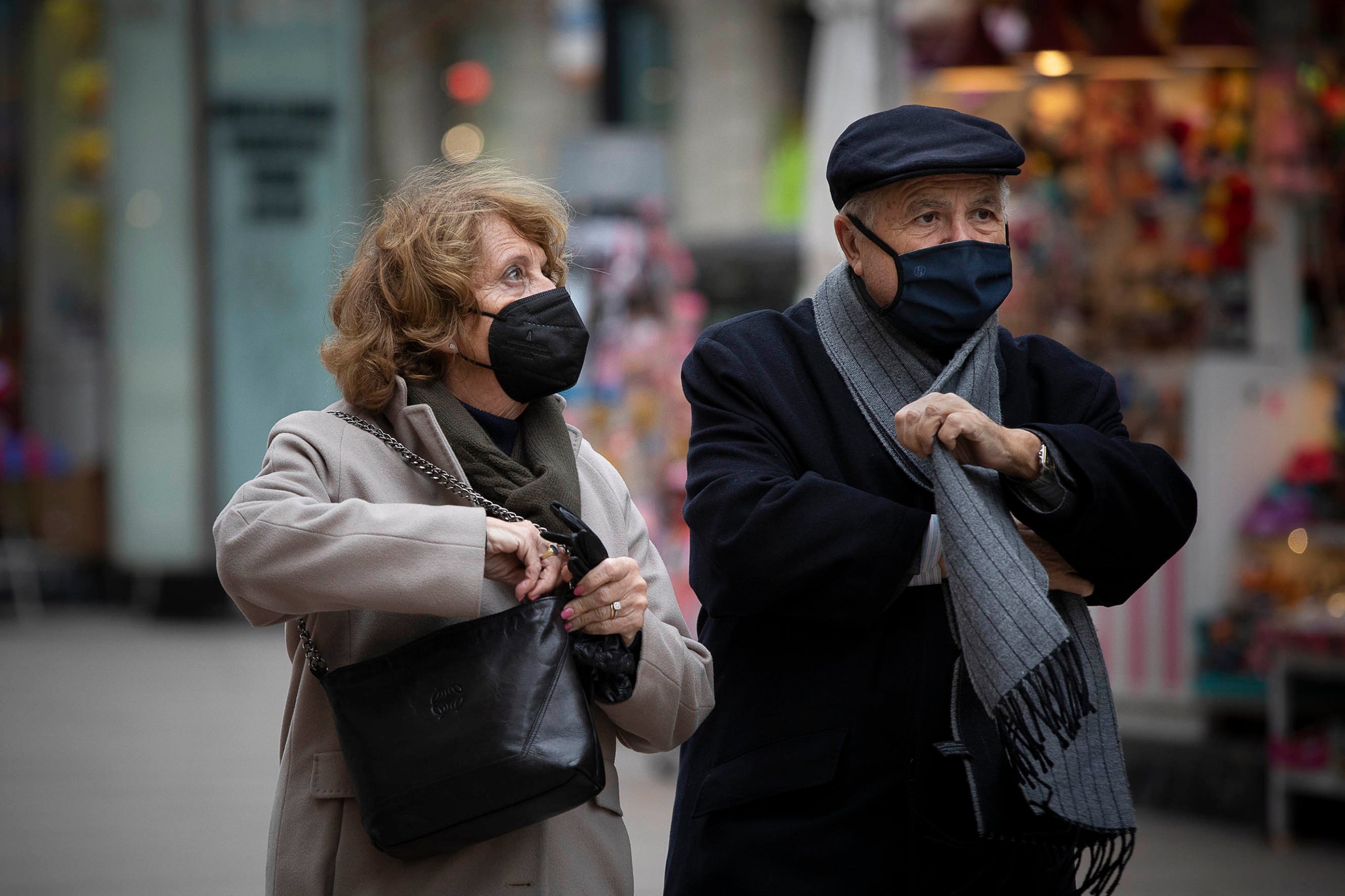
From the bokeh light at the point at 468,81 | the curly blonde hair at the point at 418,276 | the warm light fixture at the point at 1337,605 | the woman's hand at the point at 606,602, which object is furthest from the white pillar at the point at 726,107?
the woman's hand at the point at 606,602

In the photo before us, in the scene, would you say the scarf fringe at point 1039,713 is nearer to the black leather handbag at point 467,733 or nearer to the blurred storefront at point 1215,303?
the black leather handbag at point 467,733

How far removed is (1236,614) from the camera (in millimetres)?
5820

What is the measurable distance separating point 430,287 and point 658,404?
4.78m

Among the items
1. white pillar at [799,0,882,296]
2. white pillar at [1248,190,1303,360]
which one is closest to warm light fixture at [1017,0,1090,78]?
white pillar at [799,0,882,296]

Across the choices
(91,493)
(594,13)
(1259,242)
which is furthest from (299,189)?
(594,13)

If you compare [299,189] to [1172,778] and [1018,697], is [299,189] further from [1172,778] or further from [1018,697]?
[1018,697]

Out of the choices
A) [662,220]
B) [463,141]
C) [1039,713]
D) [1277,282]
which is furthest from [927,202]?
[463,141]

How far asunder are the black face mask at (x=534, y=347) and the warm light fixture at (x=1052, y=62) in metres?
4.55

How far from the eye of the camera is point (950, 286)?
2.20 m

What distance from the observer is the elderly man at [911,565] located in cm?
205

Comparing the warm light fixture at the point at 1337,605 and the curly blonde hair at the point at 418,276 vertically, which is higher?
the curly blonde hair at the point at 418,276

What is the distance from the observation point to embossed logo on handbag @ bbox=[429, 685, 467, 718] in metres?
1.96

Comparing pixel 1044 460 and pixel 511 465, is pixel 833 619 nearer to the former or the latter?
pixel 1044 460

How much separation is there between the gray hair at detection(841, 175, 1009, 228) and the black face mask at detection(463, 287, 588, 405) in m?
0.47
